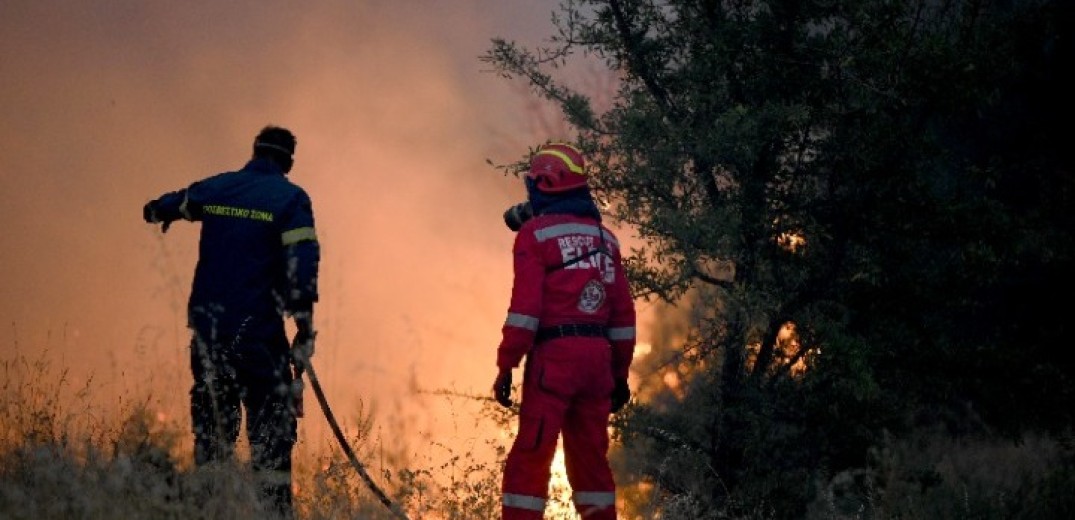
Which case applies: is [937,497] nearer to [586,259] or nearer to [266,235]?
[586,259]

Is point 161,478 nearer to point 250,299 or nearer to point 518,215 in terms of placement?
point 250,299

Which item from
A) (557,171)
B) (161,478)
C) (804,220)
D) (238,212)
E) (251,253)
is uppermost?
(804,220)

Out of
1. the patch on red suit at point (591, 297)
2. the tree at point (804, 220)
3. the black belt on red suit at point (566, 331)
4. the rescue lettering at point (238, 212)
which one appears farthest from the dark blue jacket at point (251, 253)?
the tree at point (804, 220)

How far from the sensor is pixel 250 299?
5777 mm

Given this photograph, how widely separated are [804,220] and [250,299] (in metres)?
5.72

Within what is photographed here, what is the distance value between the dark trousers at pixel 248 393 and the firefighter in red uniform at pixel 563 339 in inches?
47.0

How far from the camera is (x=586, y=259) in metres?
5.79

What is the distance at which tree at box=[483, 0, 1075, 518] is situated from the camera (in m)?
9.18

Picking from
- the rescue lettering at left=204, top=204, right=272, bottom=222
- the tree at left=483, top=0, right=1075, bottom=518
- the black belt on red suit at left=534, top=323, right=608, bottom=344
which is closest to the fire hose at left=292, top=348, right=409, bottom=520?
the rescue lettering at left=204, top=204, right=272, bottom=222

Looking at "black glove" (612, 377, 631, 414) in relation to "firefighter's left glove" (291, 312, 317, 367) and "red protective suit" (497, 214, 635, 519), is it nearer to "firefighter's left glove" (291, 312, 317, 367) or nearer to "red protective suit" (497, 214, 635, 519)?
"red protective suit" (497, 214, 635, 519)

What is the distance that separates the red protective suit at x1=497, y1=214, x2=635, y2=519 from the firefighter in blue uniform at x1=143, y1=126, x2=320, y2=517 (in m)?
1.18

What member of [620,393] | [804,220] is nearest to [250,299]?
[620,393]

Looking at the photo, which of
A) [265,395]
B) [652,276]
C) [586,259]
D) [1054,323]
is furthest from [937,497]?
[265,395]

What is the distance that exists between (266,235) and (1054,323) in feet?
32.5
